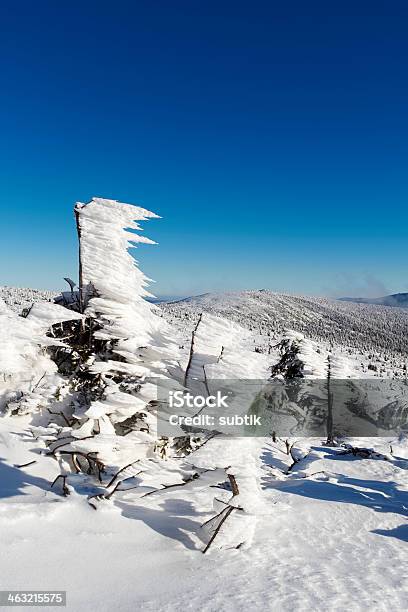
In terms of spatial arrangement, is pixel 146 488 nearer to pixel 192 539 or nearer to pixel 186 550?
pixel 192 539

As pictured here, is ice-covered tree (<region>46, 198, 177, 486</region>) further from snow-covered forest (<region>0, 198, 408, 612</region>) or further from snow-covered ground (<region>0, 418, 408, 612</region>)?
snow-covered ground (<region>0, 418, 408, 612</region>)

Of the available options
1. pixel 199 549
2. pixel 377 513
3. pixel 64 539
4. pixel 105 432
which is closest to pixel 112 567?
pixel 64 539

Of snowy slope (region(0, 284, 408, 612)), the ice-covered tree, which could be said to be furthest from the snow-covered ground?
the ice-covered tree

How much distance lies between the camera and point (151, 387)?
601 centimetres

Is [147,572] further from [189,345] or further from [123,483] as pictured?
[189,345]

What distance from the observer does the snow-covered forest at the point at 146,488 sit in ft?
8.83

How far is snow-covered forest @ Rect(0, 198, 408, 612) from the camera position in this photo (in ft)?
8.83

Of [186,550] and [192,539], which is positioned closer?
[186,550]

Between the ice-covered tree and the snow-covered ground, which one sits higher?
the ice-covered tree

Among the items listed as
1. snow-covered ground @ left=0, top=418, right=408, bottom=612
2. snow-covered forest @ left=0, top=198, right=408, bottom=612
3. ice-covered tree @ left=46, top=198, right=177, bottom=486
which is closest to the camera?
snow-covered ground @ left=0, top=418, right=408, bottom=612

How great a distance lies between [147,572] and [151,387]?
128 inches

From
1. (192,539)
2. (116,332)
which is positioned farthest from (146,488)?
(116,332)

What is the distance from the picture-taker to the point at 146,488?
4.20 meters

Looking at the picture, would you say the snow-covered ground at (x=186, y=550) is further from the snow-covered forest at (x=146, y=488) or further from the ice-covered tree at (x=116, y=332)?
the ice-covered tree at (x=116, y=332)
